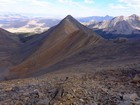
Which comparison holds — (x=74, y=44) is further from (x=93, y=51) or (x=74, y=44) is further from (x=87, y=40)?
(x=93, y=51)

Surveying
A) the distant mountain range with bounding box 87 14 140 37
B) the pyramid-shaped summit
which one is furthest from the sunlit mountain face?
the distant mountain range with bounding box 87 14 140 37

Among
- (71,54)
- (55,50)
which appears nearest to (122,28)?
(55,50)

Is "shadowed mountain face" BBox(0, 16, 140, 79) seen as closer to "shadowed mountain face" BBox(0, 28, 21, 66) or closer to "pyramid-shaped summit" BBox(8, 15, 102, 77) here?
"pyramid-shaped summit" BBox(8, 15, 102, 77)

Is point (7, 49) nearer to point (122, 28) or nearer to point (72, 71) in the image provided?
point (72, 71)

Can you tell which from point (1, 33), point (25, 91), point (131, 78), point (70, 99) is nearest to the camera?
point (70, 99)

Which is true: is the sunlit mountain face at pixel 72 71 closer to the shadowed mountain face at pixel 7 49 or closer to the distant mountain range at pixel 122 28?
the shadowed mountain face at pixel 7 49

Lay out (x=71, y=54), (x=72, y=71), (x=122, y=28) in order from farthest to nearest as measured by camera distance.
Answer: (x=122, y=28) < (x=71, y=54) < (x=72, y=71)

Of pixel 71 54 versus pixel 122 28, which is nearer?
pixel 71 54

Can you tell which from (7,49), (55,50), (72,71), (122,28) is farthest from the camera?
(122,28)

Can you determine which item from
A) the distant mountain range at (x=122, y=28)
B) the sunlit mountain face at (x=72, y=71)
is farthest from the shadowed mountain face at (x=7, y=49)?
the distant mountain range at (x=122, y=28)

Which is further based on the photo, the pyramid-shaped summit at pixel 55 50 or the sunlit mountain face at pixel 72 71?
the pyramid-shaped summit at pixel 55 50

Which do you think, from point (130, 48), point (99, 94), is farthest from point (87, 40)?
point (99, 94)
